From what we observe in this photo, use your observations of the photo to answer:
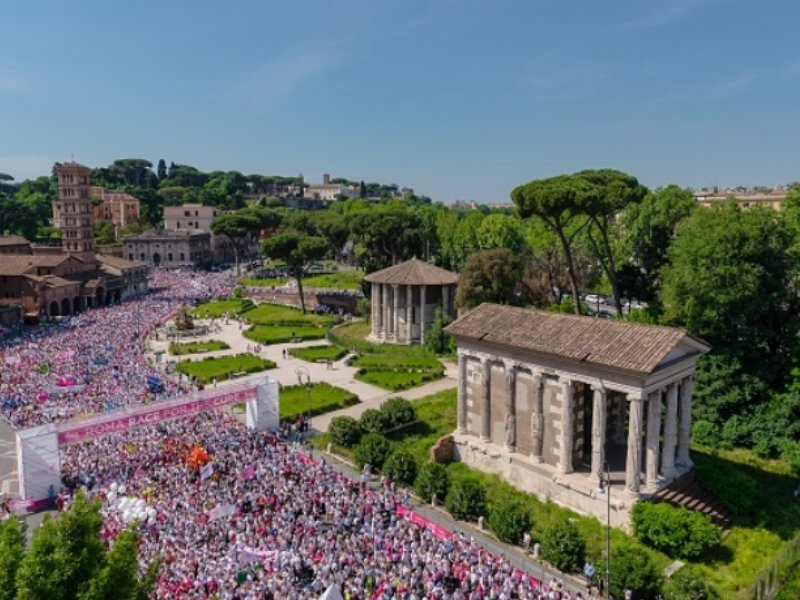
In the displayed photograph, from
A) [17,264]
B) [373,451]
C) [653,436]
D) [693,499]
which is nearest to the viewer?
[653,436]

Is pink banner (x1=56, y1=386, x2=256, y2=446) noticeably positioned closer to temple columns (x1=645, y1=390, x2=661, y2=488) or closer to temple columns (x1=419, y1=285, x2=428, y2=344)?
temple columns (x1=645, y1=390, x2=661, y2=488)

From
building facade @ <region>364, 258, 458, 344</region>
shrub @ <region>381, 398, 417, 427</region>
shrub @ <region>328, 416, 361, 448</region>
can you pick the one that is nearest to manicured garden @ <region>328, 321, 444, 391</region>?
building facade @ <region>364, 258, 458, 344</region>

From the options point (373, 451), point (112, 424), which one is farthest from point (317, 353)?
point (112, 424)

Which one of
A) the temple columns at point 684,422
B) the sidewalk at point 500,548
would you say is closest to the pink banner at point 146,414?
the sidewalk at point 500,548

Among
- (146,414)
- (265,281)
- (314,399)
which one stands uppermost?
(265,281)

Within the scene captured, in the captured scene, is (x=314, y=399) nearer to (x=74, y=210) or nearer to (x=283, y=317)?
(x=283, y=317)
